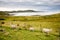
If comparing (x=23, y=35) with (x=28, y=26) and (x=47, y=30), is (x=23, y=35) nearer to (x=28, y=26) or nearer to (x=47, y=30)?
(x=28, y=26)

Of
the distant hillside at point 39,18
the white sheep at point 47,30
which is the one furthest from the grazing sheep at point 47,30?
the distant hillside at point 39,18

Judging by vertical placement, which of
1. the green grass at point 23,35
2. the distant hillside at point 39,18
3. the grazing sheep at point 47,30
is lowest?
the green grass at point 23,35

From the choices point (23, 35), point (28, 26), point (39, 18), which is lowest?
point (23, 35)

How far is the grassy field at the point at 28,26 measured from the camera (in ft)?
5.64

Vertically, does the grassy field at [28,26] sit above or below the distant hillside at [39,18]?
below

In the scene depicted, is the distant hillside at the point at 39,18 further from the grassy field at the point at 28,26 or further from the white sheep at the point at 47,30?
the white sheep at the point at 47,30

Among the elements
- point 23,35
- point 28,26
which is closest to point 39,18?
point 28,26

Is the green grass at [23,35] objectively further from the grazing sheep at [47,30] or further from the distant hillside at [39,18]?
the distant hillside at [39,18]

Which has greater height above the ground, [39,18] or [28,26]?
[39,18]

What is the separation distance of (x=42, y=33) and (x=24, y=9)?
429 mm

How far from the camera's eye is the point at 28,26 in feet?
5.82

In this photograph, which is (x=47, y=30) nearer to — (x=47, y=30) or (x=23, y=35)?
(x=47, y=30)

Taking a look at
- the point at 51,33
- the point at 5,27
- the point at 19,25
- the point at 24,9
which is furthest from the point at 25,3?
the point at 51,33

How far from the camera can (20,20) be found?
1786mm
